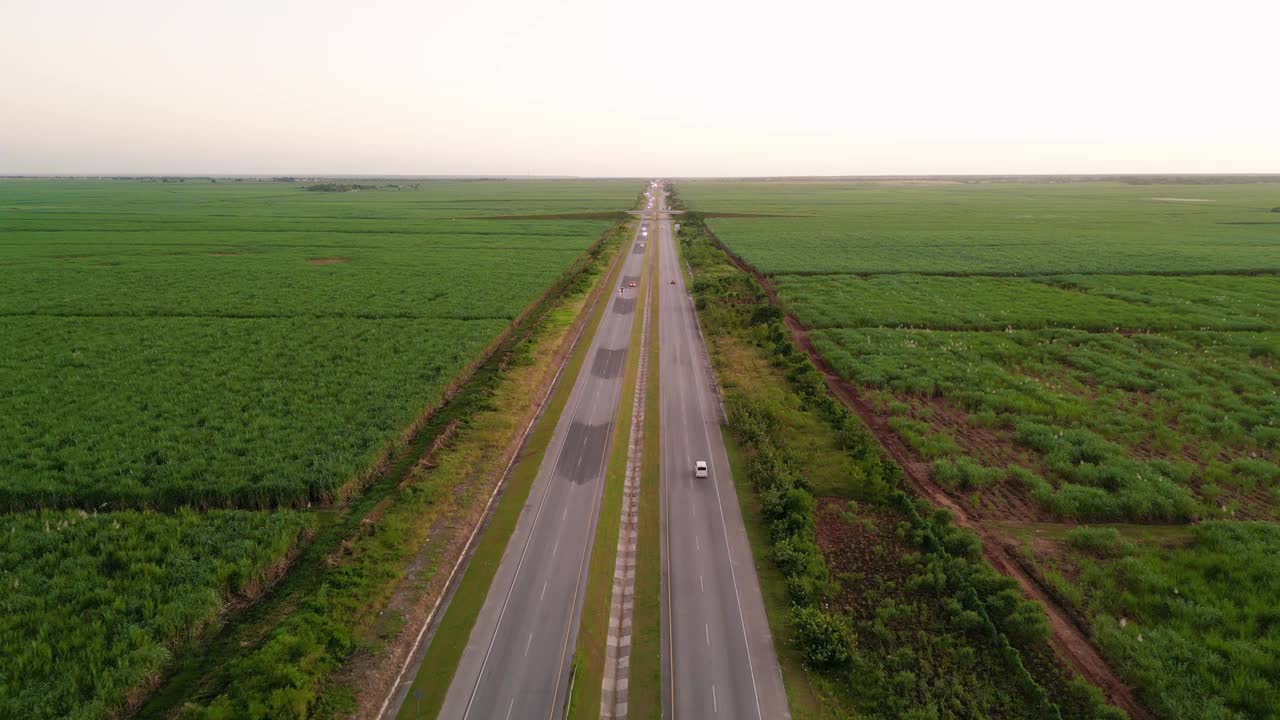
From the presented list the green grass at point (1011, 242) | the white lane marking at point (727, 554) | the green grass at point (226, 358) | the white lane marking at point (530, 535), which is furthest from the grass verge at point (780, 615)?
the green grass at point (1011, 242)

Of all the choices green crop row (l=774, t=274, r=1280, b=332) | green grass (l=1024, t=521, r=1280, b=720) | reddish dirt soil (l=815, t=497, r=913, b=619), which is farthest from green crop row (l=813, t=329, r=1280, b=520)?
reddish dirt soil (l=815, t=497, r=913, b=619)

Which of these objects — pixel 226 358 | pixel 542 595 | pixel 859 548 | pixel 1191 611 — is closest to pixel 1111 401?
pixel 1191 611

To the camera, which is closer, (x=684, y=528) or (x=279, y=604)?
(x=279, y=604)

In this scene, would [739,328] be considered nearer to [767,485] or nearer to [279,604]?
[767,485]

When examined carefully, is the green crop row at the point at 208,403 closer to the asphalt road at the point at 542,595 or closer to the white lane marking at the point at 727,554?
the asphalt road at the point at 542,595

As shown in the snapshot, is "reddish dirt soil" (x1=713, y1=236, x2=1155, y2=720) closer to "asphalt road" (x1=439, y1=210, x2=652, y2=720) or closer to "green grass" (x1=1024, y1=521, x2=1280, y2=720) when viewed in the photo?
"green grass" (x1=1024, y1=521, x2=1280, y2=720)

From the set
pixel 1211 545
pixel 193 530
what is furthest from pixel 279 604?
pixel 1211 545
